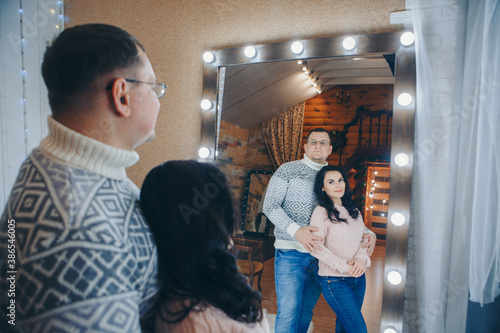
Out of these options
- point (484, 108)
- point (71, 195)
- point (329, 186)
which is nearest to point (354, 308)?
point (329, 186)

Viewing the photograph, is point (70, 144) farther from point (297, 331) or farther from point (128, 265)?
point (297, 331)

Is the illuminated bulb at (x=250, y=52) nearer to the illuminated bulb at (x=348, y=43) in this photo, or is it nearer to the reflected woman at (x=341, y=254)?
the illuminated bulb at (x=348, y=43)

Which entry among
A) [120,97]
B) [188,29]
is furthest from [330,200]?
[188,29]

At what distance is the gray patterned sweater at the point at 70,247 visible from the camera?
0.48 meters

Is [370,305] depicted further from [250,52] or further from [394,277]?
[250,52]

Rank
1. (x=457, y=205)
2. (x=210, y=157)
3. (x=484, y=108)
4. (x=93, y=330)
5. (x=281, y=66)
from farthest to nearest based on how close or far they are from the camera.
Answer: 1. (x=210, y=157)
2. (x=281, y=66)
3. (x=457, y=205)
4. (x=484, y=108)
5. (x=93, y=330)

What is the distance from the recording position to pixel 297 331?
1407 millimetres

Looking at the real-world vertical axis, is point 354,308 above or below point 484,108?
below

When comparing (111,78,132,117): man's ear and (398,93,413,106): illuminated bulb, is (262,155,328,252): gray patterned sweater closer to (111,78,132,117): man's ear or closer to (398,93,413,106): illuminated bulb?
(398,93,413,106): illuminated bulb

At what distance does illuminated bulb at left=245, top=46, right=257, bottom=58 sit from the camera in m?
1.65

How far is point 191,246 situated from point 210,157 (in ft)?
3.78

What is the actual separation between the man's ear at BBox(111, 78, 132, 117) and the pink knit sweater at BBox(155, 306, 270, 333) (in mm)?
392

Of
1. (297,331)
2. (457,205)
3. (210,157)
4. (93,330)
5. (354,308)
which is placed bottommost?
(297,331)

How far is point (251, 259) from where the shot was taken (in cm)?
154
